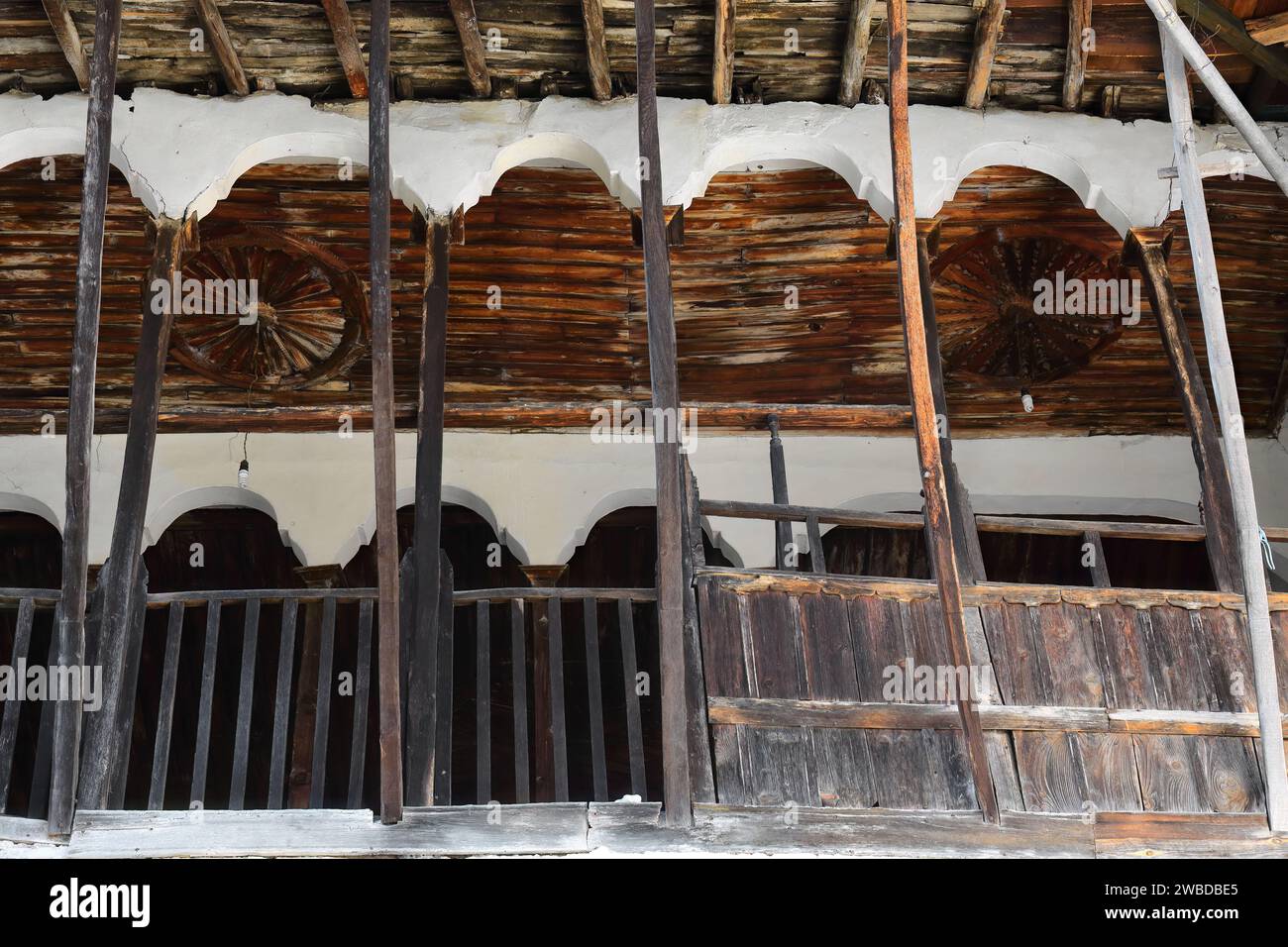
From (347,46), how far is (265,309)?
2060 mm

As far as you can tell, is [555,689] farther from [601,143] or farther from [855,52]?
[855,52]

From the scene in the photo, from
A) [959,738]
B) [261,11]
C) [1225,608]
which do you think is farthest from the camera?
[261,11]

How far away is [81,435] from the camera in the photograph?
5402mm

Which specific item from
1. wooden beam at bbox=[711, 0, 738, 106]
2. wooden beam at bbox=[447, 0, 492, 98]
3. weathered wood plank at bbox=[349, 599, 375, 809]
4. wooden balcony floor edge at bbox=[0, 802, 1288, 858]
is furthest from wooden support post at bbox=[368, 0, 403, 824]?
wooden beam at bbox=[711, 0, 738, 106]

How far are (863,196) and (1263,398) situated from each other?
3881 mm

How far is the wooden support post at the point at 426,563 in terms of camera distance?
5.69 m

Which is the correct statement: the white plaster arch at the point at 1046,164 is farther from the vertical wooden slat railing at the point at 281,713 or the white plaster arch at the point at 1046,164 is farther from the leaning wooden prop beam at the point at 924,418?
the vertical wooden slat railing at the point at 281,713

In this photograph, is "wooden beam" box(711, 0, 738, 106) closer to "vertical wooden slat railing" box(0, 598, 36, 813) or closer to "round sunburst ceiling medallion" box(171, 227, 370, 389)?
"round sunburst ceiling medallion" box(171, 227, 370, 389)

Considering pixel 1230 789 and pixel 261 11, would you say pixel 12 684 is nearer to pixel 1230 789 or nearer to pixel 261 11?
pixel 261 11

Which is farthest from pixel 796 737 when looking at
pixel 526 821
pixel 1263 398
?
pixel 1263 398

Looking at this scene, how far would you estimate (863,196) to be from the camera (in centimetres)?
754

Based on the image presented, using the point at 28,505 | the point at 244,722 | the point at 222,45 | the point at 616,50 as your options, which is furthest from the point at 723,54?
the point at 28,505

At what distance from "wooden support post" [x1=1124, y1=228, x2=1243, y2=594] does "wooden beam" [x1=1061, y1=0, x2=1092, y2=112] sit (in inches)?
42.6

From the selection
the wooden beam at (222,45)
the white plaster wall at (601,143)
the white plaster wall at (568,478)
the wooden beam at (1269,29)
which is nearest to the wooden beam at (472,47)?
the white plaster wall at (601,143)
